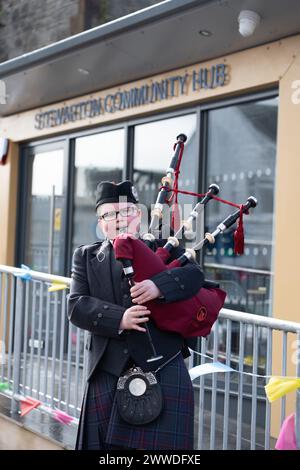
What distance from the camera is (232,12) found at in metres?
4.70

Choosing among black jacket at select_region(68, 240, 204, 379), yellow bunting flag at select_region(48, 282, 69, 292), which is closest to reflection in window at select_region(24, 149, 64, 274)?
yellow bunting flag at select_region(48, 282, 69, 292)

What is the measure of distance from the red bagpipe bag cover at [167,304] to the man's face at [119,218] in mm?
141

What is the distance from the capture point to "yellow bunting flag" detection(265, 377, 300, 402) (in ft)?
8.56

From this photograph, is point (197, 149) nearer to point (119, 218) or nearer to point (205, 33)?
point (205, 33)

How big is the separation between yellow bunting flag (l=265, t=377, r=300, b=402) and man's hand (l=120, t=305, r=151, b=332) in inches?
23.6

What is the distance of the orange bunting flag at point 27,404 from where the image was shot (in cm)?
484

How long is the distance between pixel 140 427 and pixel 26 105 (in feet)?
20.2

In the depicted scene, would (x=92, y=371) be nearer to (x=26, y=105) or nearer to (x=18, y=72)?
(x=18, y=72)

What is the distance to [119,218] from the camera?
2.76m

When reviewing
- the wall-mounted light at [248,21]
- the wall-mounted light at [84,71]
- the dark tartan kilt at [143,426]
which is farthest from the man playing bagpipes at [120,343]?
the wall-mounted light at [84,71]

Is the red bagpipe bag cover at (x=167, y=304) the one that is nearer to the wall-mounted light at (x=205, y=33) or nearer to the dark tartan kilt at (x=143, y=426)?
the dark tartan kilt at (x=143, y=426)

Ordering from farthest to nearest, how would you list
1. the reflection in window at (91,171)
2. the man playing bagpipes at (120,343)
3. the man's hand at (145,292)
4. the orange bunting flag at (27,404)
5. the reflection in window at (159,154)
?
the reflection in window at (91,171), the reflection in window at (159,154), the orange bunting flag at (27,404), the man playing bagpipes at (120,343), the man's hand at (145,292)
